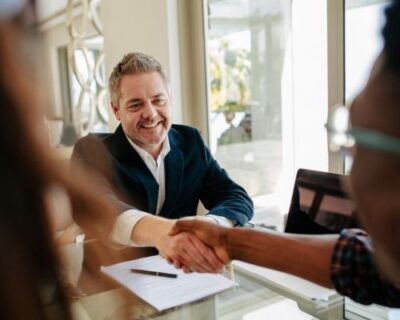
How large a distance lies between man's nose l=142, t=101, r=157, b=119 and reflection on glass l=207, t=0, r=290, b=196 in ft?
3.33

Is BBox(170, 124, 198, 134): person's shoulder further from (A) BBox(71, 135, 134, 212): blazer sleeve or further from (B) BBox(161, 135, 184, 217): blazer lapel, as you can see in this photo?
(A) BBox(71, 135, 134, 212): blazer sleeve

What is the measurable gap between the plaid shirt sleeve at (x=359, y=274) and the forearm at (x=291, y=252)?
0.02 metres

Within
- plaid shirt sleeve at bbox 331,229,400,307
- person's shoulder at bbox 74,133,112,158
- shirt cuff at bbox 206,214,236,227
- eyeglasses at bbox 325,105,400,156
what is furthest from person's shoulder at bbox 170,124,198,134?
person's shoulder at bbox 74,133,112,158

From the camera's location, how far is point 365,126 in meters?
0.41

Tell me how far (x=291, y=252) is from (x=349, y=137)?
20.7 inches

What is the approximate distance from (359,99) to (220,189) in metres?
1.45

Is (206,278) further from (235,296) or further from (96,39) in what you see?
(96,39)

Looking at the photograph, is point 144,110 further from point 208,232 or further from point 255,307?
point 255,307

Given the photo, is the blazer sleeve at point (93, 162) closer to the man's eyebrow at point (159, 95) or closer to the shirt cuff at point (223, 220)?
the shirt cuff at point (223, 220)

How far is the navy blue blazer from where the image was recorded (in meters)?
1.66

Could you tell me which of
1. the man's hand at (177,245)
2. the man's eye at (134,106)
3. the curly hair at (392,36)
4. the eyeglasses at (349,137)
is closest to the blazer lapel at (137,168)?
the man's eye at (134,106)

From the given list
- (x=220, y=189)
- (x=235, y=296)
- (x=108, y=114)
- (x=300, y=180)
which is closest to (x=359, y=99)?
(x=235, y=296)

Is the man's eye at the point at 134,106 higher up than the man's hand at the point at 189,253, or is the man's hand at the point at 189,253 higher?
the man's eye at the point at 134,106

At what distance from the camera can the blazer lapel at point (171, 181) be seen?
1746 mm
